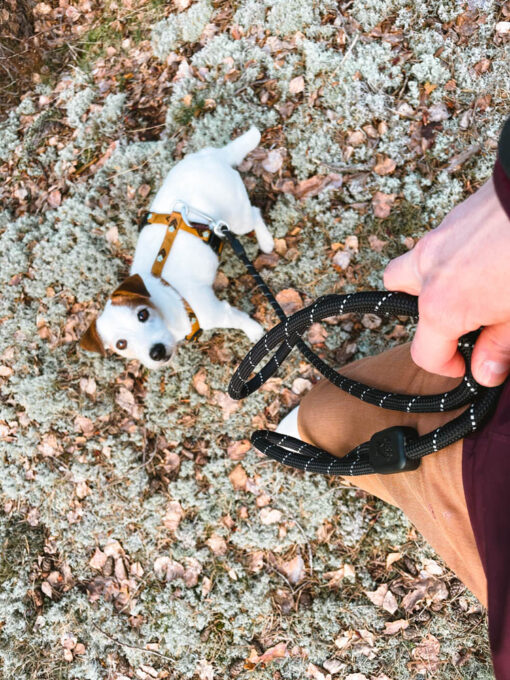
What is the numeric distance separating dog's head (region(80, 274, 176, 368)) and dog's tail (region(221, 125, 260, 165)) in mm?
Answer: 1351

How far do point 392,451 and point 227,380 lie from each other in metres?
2.39

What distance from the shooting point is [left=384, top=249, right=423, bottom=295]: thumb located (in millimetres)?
1277

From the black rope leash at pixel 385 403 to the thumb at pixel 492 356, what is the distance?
0.07m

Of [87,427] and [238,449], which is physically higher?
[238,449]

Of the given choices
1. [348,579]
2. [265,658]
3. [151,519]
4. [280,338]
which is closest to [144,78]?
[280,338]

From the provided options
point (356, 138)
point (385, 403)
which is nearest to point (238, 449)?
point (385, 403)

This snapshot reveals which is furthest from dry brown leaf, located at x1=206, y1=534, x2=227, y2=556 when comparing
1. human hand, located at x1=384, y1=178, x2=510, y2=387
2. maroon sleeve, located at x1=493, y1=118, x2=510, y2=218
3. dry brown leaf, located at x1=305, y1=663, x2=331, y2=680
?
maroon sleeve, located at x1=493, y1=118, x2=510, y2=218

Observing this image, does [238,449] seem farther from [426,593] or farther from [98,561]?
[426,593]

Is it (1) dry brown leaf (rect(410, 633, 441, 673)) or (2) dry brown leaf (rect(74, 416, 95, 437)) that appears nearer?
(1) dry brown leaf (rect(410, 633, 441, 673))

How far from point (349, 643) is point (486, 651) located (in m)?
0.93

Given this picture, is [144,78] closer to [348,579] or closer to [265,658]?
[348,579]

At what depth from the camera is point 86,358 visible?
13.5ft

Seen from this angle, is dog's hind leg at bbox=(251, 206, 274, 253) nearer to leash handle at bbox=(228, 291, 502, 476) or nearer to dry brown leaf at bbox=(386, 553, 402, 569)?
leash handle at bbox=(228, 291, 502, 476)

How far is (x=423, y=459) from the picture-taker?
165cm
